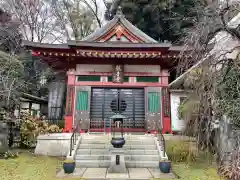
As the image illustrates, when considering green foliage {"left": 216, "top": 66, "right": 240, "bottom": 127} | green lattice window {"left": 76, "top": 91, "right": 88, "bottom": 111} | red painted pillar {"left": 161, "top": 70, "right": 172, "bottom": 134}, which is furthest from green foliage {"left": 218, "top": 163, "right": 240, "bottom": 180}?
green lattice window {"left": 76, "top": 91, "right": 88, "bottom": 111}

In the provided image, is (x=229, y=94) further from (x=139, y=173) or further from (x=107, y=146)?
(x=107, y=146)

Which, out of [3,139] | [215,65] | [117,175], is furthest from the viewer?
[3,139]

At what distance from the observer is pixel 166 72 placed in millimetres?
10609

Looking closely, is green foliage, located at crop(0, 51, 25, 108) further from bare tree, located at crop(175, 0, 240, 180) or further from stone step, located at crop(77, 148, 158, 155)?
bare tree, located at crop(175, 0, 240, 180)

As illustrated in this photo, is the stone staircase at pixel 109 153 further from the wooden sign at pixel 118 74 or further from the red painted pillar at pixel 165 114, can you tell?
the wooden sign at pixel 118 74

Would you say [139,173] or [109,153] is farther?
[109,153]

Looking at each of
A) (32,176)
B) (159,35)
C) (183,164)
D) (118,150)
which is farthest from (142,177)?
(159,35)

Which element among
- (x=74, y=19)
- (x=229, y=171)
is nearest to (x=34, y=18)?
(x=74, y=19)

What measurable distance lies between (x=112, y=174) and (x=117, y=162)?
0.43 m

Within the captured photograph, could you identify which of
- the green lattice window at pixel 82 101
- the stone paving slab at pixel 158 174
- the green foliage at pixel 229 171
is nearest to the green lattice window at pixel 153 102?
the green lattice window at pixel 82 101

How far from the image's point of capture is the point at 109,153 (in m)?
7.61

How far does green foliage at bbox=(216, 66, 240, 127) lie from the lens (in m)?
5.65

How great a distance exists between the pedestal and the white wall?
17.0 feet

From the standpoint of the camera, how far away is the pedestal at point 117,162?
21.4 feet
